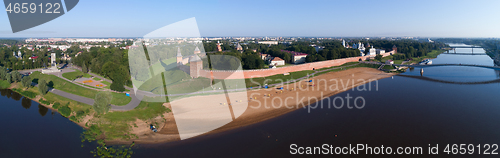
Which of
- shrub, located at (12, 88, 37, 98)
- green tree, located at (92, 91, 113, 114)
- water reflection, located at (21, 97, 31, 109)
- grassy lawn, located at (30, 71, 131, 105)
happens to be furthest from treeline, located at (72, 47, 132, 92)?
water reflection, located at (21, 97, 31, 109)

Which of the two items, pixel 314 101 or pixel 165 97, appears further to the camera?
pixel 314 101

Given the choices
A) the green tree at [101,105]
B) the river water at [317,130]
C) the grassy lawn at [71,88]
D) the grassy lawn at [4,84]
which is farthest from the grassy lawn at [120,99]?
the grassy lawn at [4,84]

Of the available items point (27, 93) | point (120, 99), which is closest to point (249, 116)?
point (120, 99)

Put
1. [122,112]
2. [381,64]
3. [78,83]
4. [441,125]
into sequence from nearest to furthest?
[441,125] < [122,112] < [78,83] < [381,64]

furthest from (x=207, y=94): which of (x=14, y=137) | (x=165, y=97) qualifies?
(x=14, y=137)

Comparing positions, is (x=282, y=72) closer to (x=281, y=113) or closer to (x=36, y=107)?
(x=281, y=113)
